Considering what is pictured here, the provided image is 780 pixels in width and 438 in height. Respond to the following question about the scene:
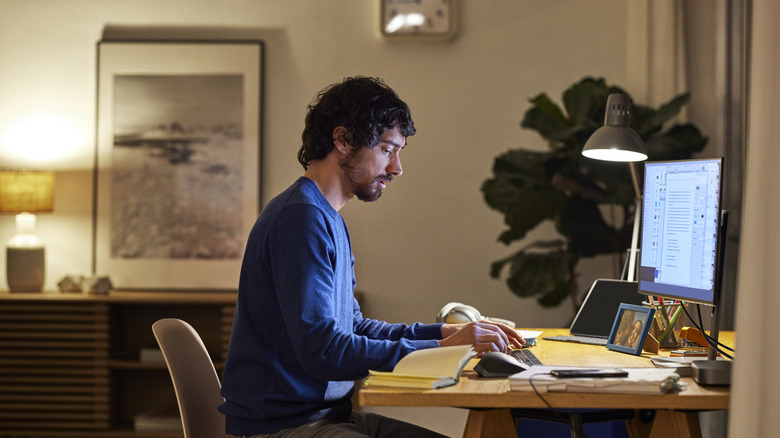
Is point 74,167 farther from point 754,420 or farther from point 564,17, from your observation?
point 754,420

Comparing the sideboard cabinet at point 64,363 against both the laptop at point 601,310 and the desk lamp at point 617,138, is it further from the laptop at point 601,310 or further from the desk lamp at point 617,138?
the desk lamp at point 617,138

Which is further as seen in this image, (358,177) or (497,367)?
(358,177)

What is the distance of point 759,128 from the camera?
131cm

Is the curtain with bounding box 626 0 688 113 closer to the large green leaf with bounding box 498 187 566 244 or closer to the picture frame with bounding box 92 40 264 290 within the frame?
the large green leaf with bounding box 498 187 566 244

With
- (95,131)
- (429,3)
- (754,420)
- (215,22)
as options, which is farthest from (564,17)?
(754,420)

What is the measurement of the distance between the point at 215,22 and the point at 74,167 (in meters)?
1.15

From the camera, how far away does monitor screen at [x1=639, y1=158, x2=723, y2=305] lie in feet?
5.91

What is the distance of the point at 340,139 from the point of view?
1.91 meters

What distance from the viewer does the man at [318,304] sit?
164cm

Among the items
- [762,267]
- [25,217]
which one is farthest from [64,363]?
[762,267]

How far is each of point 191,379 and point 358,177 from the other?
639mm

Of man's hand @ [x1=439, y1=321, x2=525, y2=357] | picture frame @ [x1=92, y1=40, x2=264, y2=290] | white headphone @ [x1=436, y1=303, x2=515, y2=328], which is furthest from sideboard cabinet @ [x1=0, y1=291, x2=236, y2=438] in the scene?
man's hand @ [x1=439, y1=321, x2=525, y2=357]

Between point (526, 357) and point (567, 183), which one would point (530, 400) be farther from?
point (567, 183)

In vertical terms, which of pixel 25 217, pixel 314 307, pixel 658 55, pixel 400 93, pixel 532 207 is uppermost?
pixel 658 55
